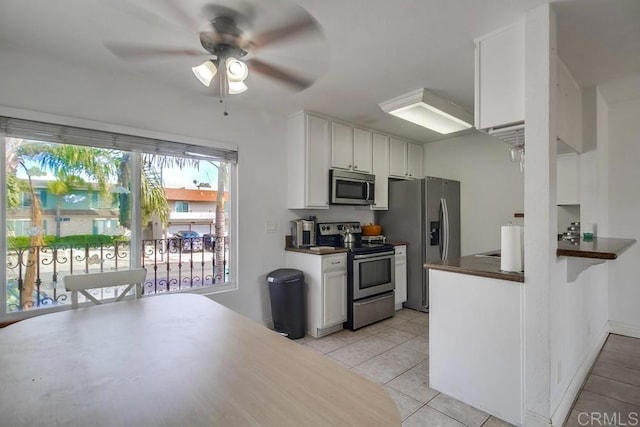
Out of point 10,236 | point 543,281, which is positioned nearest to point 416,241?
point 543,281

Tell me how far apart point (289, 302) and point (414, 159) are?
3012mm

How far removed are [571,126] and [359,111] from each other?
1908 millimetres

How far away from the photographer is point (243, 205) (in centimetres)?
331

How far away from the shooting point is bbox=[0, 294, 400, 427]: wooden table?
773mm

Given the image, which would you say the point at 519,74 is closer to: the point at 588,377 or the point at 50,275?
the point at 588,377

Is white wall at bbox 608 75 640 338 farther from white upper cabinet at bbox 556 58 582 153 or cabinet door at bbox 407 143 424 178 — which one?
cabinet door at bbox 407 143 424 178

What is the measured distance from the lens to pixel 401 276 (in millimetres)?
4137

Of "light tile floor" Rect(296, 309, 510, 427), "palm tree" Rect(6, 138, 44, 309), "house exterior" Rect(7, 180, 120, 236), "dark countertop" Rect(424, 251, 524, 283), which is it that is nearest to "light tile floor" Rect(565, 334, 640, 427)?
"light tile floor" Rect(296, 309, 510, 427)

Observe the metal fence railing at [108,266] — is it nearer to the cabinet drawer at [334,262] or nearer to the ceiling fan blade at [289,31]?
the cabinet drawer at [334,262]

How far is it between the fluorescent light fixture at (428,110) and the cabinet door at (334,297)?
5.91 ft

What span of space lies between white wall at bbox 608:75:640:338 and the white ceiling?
2.89 ft

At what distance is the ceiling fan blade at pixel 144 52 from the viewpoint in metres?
1.34

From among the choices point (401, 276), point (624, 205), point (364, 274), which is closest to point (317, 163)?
point (364, 274)

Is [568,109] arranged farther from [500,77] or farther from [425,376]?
[425,376]
